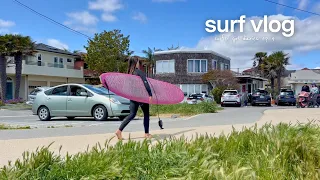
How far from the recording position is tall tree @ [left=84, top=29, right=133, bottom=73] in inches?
1569

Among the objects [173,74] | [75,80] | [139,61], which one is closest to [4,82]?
[75,80]

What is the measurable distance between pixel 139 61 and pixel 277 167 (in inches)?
157

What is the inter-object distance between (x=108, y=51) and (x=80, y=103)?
2676 cm

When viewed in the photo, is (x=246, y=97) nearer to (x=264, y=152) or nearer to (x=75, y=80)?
(x=75, y=80)

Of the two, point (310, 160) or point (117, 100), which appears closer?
point (310, 160)

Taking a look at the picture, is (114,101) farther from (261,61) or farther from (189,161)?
(261,61)

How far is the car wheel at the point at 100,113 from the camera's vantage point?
44.1 ft

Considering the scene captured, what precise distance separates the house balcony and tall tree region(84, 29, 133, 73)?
15.3ft

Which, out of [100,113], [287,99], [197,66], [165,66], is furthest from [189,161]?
[165,66]

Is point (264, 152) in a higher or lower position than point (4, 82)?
lower

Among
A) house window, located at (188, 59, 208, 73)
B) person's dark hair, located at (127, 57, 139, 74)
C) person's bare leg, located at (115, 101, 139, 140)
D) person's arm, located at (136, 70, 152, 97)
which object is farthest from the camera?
house window, located at (188, 59, 208, 73)

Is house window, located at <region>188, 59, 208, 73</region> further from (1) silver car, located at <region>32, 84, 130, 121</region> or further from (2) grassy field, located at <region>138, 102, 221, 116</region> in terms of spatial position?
(1) silver car, located at <region>32, 84, 130, 121</region>

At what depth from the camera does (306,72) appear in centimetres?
6975

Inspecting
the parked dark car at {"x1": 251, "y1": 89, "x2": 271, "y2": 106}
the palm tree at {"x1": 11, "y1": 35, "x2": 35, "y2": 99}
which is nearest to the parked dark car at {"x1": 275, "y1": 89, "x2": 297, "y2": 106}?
the parked dark car at {"x1": 251, "y1": 89, "x2": 271, "y2": 106}
